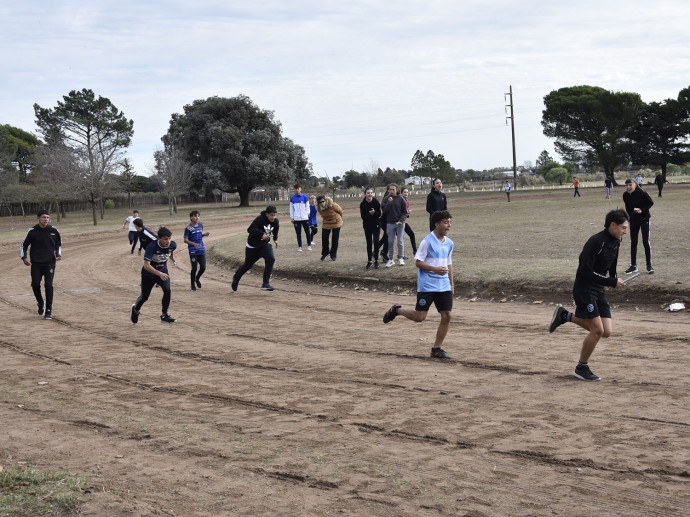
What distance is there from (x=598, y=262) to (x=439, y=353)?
7.91 ft

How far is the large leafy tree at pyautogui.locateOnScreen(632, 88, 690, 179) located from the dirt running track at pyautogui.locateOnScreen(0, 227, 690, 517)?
66.7 metres

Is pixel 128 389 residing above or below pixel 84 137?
below

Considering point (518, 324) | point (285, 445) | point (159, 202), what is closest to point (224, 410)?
point (285, 445)

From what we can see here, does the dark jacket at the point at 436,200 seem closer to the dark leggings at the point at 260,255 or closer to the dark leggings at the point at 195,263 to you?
the dark leggings at the point at 260,255

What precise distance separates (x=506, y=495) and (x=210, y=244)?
2759 centimetres

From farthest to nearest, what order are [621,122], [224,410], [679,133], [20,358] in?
1. [621,122]
2. [679,133]
3. [20,358]
4. [224,410]

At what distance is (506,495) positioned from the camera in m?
5.71

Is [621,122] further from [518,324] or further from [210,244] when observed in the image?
[518,324]

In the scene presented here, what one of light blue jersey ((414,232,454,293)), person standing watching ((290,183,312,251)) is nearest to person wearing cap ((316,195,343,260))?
person standing watching ((290,183,312,251))

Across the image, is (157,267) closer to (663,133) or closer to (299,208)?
(299,208)

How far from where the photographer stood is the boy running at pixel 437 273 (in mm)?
10086

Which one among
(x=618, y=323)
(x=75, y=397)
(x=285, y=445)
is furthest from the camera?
(x=618, y=323)

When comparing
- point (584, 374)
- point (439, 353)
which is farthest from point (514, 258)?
point (584, 374)

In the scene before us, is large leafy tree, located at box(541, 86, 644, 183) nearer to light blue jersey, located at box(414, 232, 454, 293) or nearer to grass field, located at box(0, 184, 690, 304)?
grass field, located at box(0, 184, 690, 304)
